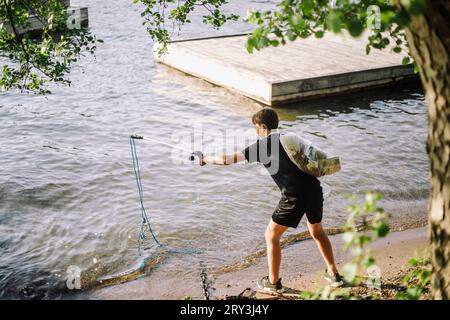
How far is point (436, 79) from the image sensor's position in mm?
2889

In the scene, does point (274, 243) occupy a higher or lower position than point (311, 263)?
higher

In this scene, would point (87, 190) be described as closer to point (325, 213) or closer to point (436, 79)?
point (325, 213)

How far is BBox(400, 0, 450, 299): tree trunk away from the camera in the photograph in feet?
8.83

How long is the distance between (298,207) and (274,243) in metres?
0.55

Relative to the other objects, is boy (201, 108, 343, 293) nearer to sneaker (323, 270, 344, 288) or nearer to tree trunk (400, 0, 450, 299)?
sneaker (323, 270, 344, 288)

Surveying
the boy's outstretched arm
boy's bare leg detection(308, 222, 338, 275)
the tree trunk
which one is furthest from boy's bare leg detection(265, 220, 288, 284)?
the tree trunk

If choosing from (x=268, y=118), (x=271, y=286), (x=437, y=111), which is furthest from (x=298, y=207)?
(x=437, y=111)

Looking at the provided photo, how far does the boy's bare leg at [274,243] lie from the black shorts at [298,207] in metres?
0.10

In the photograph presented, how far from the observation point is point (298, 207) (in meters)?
5.54

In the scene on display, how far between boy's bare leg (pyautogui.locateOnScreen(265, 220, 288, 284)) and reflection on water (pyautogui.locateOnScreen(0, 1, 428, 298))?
44.1 inches

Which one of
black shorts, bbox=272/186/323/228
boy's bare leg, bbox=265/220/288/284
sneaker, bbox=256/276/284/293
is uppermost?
black shorts, bbox=272/186/323/228

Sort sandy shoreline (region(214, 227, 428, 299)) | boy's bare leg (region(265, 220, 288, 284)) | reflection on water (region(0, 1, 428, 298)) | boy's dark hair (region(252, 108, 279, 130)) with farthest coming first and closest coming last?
reflection on water (region(0, 1, 428, 298)) < sandy shoreline (region(214, 227, 428, 299)) < boy's bare leg (region(265, 220, 288, 284)) < boy's dark hair (region(252, 108, 279, 130))

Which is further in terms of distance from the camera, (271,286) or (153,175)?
(153,175)

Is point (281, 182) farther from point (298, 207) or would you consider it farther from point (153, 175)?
point (153, 175)
